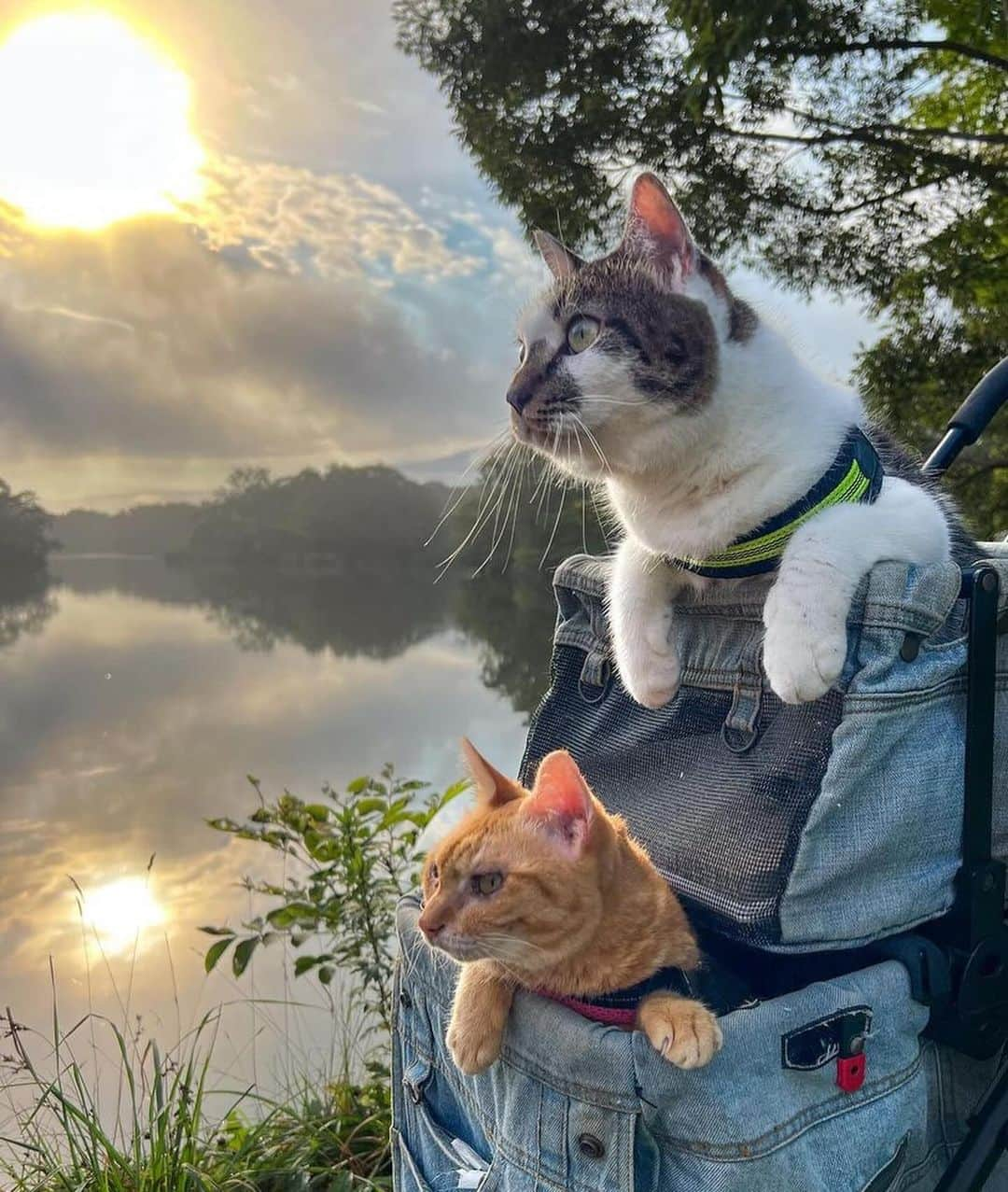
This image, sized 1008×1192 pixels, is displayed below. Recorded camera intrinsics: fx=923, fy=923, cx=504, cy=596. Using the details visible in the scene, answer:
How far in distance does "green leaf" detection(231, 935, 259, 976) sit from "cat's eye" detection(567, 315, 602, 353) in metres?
1.36

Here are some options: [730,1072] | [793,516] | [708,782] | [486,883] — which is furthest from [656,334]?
[730,1072]

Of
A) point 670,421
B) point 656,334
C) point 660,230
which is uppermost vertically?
point 660,230

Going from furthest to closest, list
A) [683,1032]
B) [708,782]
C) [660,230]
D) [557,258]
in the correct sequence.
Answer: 1. [557,258]
2. [660,230]
3. [708,782]
4. [683,1032]

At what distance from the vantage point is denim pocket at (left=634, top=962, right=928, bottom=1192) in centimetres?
81

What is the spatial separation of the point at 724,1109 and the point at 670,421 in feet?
2.36

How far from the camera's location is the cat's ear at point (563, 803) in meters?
0.96

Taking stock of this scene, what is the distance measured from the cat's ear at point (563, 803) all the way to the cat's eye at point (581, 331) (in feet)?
1.69

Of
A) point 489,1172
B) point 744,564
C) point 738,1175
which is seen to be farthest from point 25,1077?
point 744,564

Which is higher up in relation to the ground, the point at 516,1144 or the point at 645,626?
the point at 645,626

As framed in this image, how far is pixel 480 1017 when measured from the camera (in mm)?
950

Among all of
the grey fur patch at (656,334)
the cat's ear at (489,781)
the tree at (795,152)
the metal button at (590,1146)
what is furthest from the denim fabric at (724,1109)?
the tree at (795,152)

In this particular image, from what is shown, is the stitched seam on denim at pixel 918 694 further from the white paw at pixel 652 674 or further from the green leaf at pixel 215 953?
the green leaf at pixel 215 953

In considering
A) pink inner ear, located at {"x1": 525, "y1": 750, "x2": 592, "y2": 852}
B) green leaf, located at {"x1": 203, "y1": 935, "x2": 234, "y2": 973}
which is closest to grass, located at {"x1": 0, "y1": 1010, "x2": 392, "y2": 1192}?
green leaf, located at {"x1": 203, "y1": 935, "x2": 234, "y2": 973}

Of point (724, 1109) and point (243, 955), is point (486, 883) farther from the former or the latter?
point (243, 955)
